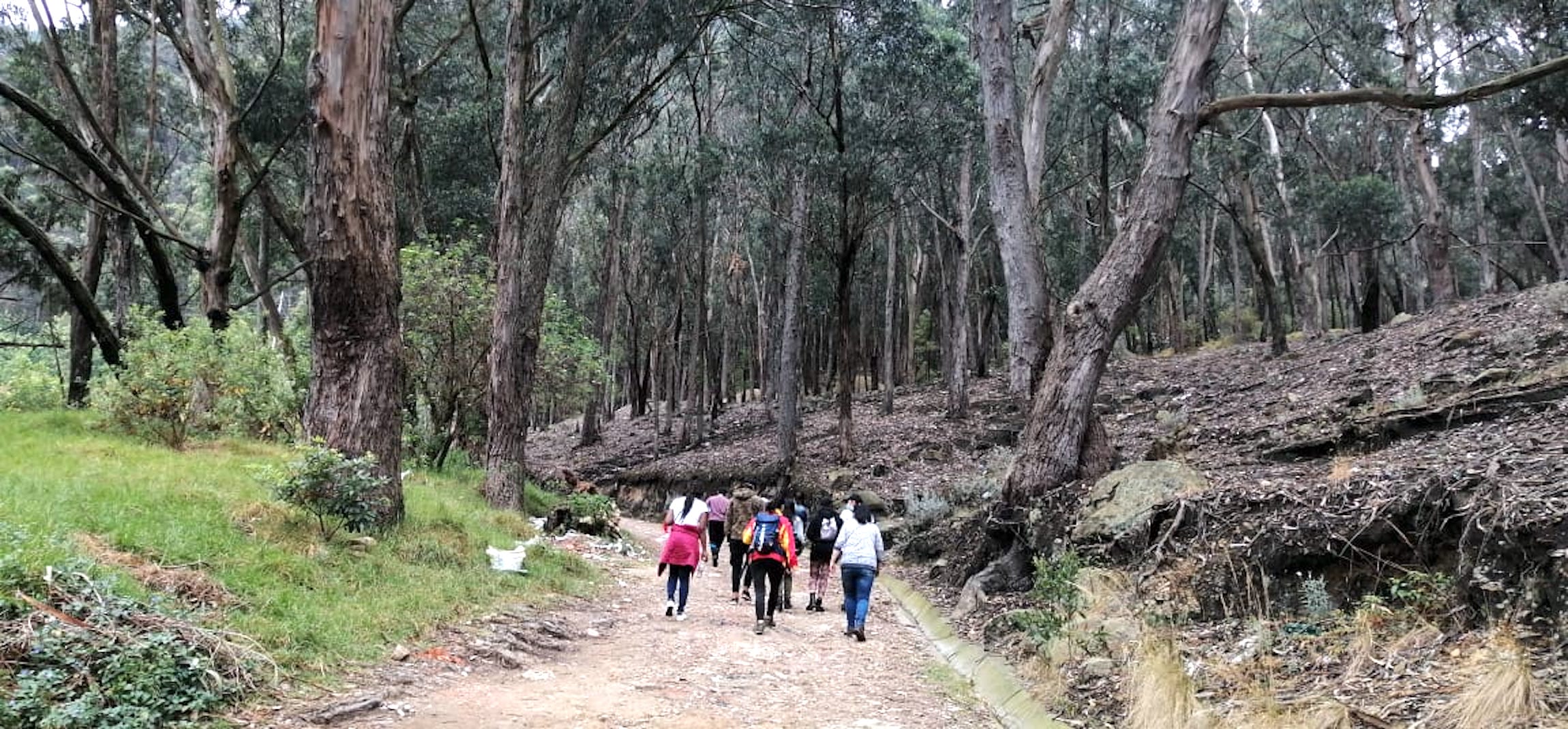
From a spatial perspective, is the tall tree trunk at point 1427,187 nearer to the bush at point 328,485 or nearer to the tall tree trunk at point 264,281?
the bush at point 328,485

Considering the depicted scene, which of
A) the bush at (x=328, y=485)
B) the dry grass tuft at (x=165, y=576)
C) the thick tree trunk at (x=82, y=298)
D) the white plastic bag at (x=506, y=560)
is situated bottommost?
the white plastic bag at (x=506, y=560)

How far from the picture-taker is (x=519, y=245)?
14.5m

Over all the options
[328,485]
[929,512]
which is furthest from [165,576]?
[929,512]

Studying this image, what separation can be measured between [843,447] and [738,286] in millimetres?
16399

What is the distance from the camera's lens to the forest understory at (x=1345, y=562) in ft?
15.4

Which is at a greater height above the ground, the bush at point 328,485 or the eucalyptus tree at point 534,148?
the eucalyptus tree at point 534,148

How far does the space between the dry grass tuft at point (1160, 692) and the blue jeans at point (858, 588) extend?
12.6ft

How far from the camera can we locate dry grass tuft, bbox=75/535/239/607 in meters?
5.75

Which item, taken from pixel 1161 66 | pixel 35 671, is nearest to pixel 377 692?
pixel 35 671

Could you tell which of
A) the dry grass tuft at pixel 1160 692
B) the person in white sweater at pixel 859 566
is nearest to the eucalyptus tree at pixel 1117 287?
the person in white sweater at pixel 859 566

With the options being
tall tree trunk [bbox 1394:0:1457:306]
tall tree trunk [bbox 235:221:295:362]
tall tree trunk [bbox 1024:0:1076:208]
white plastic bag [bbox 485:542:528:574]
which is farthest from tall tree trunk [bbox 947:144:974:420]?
tall tree trunk [bbox 235:221:295:362]

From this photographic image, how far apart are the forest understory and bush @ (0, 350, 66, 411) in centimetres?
1336

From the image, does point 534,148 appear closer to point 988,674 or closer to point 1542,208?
point 988,674

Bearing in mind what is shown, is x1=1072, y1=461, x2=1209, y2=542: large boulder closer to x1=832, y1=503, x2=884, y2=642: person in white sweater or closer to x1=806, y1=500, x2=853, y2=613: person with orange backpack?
x1=832, y1=503, x2=884, y2=642: person in white sweater
